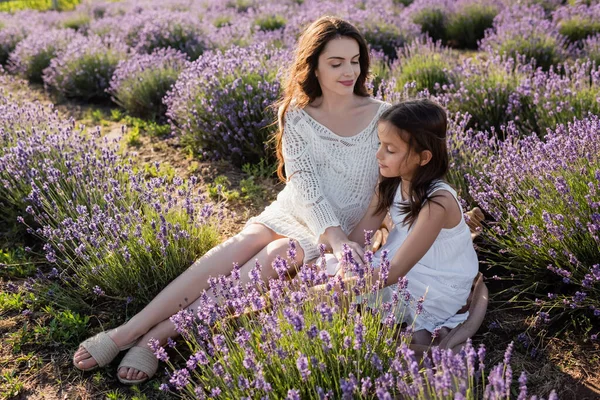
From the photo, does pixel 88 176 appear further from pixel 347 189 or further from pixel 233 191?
pixel 347 189

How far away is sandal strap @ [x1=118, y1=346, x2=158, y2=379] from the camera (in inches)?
98.8

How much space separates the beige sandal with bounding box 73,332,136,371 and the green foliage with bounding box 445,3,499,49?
650 cm

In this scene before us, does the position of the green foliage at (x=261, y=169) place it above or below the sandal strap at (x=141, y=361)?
above

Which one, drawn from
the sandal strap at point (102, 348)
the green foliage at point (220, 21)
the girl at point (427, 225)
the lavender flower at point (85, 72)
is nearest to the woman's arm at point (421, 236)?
the girl at point (427, 225)

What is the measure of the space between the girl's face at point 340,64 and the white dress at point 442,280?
70 cm

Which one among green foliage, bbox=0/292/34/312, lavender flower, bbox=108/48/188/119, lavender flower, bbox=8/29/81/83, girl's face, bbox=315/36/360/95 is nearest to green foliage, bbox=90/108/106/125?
lavender flower, bbox=108/48/188/119

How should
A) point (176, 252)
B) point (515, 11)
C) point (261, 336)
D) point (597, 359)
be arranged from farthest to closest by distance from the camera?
1. point (515, 11)
2. point (176, 252)
3. point (597, 359)
4. point (261, 336)

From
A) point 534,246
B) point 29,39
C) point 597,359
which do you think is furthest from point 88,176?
point 29,39

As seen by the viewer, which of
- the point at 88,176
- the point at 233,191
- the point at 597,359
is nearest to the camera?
the point at 597,359

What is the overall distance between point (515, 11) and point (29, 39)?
6.15 meters

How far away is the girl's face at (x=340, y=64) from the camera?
2.81m

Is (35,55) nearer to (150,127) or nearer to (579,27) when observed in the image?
(150,127)

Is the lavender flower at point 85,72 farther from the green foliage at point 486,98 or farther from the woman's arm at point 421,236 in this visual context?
the woman's arm at point 421,236

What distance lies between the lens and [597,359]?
2381 mm
